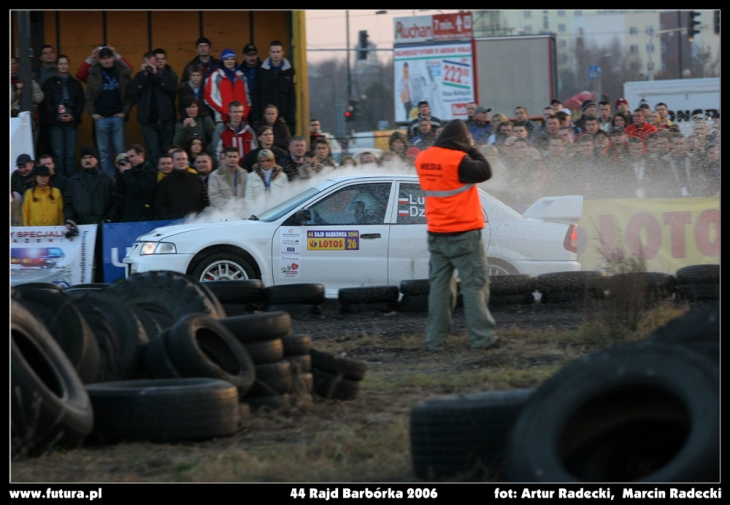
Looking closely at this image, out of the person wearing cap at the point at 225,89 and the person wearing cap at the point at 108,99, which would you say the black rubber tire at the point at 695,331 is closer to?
the person wearing cap at the point at 225,89

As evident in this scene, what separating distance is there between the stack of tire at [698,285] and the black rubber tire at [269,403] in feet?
17.4

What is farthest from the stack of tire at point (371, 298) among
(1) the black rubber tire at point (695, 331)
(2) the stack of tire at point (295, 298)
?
(1) the black rubber tire at point (695, 331)

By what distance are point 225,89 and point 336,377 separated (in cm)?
933

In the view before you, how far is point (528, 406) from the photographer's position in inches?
169

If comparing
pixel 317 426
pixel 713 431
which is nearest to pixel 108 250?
pixel 317 426

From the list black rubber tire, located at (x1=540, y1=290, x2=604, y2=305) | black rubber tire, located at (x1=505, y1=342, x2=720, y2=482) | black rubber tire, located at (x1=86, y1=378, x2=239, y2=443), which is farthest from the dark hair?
black rubber tire, located at (x1=505, y1=342, x2=720, y2=482)

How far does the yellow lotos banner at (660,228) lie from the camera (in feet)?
40.7

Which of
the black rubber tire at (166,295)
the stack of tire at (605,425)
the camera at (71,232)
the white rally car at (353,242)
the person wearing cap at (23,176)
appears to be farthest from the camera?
the person wearing cap at (23,176)

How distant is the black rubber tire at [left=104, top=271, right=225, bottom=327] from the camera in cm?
702

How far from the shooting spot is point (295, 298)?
10391 mm

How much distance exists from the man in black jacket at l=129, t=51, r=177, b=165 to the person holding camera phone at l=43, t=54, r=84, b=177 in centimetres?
89

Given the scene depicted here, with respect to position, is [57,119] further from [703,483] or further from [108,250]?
[703,483]

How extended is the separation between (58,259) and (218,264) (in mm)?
2658
